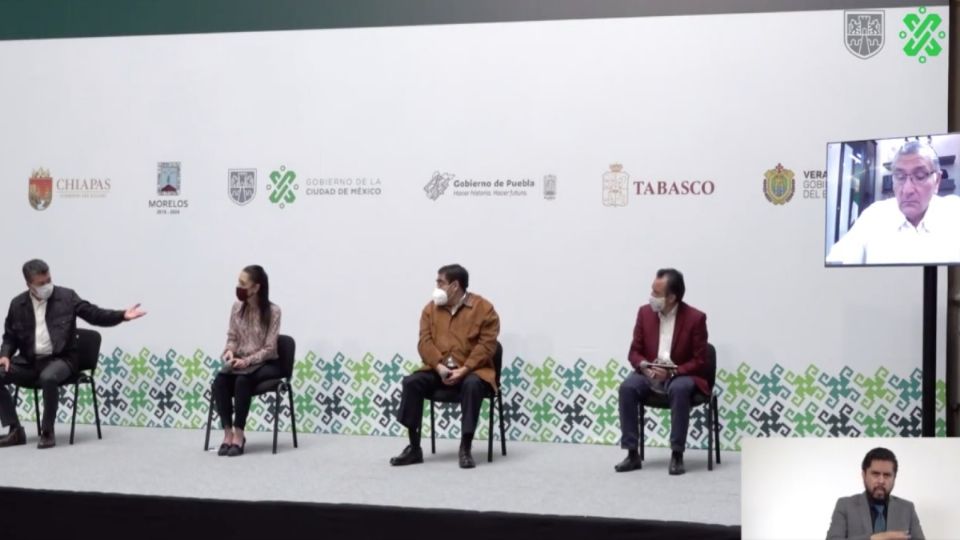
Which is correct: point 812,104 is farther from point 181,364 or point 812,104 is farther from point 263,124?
point 181,364

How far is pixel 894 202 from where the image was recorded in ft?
15.8

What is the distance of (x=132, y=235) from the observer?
22.4ft

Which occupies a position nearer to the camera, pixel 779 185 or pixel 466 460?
pixel 466 460

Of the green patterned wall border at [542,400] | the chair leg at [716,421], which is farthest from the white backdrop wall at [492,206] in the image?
the chair leg at [716,421]

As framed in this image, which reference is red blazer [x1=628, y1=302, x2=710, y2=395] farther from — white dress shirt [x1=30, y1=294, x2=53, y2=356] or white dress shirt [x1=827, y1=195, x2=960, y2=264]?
white dress shirt [x1=30, y1=294, x2=53, y2=356]

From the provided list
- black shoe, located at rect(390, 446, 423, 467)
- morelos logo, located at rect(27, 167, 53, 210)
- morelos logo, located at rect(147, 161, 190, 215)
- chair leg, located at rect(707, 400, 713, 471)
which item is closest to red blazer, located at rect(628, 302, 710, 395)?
chair leg, located at rect(707, 400, 713, 471)

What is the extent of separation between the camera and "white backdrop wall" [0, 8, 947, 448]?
602 cm

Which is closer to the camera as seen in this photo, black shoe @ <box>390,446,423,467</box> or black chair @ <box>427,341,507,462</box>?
black shoe @ <box>390,446,423,467</box>

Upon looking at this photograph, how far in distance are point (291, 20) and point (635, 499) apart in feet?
11.0

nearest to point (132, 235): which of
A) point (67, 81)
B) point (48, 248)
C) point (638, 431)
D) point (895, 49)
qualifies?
point (48, 248)

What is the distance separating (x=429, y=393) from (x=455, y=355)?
0.74 ft

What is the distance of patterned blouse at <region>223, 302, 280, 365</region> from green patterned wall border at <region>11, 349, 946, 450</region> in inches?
20.6

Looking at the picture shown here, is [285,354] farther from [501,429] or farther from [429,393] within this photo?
[501,429]

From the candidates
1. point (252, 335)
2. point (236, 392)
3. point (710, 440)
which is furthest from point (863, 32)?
point (236, 392)
